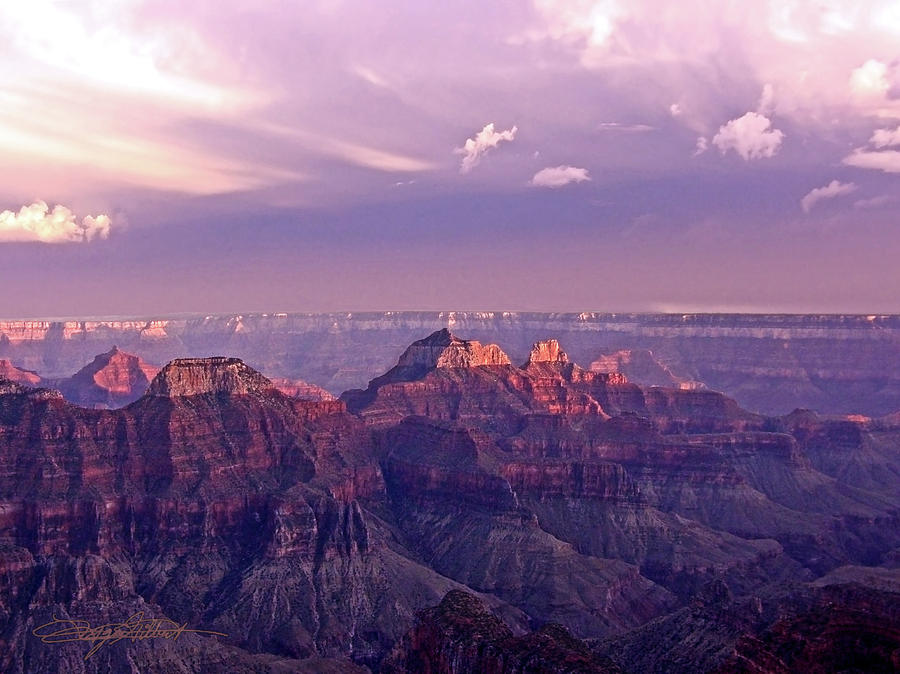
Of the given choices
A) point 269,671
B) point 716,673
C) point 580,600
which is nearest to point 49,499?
point 269,671

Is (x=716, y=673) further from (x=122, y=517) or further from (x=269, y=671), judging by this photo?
(x=122, y=517)

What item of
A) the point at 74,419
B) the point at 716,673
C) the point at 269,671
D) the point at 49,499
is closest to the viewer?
the point at 716,673

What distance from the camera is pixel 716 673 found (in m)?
92.0

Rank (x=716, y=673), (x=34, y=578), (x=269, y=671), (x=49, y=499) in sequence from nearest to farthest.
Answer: (x=716, y=673), (x=269, y=671), (x=34, y=578), (x=49, y=499)

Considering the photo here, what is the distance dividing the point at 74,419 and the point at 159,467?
17398 millimetres
